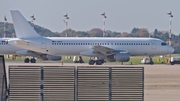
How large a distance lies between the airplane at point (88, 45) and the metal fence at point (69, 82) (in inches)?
1548

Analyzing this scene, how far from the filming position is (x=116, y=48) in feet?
186

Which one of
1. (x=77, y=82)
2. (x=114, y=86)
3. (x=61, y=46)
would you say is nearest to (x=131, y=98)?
(x=114, y=86)

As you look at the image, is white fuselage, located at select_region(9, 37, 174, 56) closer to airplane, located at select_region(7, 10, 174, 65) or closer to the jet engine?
airplane, located at select_region(7, 10, 174, 65)

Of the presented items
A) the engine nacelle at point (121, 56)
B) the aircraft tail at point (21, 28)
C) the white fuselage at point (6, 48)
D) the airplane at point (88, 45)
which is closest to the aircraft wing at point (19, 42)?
the airplane at point (88, 45)

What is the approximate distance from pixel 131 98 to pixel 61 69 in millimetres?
2140

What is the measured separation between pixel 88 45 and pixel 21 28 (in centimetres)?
698

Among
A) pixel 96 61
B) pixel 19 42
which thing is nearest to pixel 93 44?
pixel 96 61

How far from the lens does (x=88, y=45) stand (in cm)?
5672

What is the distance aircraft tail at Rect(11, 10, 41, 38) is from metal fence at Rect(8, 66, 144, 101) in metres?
40.5

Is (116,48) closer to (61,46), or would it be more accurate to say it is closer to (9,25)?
(61,46)

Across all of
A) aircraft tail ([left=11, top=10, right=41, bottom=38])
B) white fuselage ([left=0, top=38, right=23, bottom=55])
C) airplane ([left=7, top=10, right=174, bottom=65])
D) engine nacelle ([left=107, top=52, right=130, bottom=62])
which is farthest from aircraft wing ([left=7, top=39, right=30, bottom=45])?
engine nacelle ([left=107, top=52, right=130, bottom=62])

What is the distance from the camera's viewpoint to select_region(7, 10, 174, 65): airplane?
55.3 meters

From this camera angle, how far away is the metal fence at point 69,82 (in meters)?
15.2

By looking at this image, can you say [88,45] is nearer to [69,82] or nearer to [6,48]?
[6,48]
